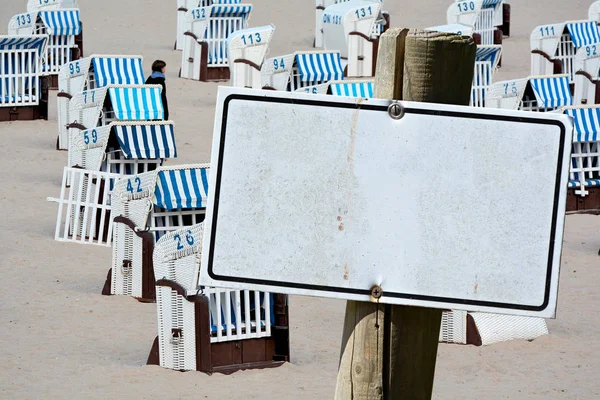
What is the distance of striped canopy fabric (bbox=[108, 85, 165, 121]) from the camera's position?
14.9 meters

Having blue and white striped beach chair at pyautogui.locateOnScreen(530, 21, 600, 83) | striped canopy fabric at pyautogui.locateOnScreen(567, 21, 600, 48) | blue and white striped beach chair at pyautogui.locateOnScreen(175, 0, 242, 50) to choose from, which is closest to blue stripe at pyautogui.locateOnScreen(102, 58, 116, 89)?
blue and white striped beach chair at pyautogui.locateOnScreen(175, 0, 242, 50)

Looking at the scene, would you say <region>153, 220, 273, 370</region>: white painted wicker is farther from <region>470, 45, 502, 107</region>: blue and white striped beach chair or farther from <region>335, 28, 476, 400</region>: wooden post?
<region>470, 45, 502, 107</region>: blue and white striped beach chair

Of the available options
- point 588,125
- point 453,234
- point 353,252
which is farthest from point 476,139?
point 588,125

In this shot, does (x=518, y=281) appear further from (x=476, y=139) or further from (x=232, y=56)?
(x=232, y=56)

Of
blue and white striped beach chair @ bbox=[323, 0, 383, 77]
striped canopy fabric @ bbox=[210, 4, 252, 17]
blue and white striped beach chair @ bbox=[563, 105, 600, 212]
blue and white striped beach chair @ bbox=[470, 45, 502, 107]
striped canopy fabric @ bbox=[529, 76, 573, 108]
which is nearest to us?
blue and white striped beach chair @ bbox=[563, 105, 600, 212]

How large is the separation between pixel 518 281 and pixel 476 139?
0.91ft

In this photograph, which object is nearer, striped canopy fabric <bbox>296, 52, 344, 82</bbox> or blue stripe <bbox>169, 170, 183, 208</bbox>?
blue stripe <bbox>169, 170, 183, 208</bbox>

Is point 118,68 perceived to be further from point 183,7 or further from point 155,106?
point 183,7

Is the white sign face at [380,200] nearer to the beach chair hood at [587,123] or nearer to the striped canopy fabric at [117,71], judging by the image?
the beach chair hood at [587,123]

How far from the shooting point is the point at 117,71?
17125 mm

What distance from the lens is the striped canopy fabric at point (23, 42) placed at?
18500 mm

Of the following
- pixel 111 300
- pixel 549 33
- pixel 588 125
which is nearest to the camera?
pixel 111 300

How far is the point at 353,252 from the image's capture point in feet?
7.05

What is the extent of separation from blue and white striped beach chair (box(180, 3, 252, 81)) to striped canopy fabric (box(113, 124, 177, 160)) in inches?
392
